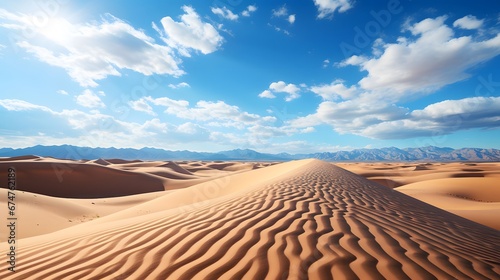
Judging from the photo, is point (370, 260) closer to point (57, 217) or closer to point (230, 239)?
point (230, 239)

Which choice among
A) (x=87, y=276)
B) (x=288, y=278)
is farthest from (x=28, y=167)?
(x=288, y=278)

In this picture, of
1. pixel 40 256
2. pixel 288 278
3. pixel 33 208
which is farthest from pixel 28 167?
pixel 288 278

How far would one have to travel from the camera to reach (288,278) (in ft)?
7.01

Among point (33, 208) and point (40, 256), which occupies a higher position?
point (40, 256)

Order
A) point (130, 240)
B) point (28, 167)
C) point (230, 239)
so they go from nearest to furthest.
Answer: point (230, 239), point (130, 240), point (28, 167)

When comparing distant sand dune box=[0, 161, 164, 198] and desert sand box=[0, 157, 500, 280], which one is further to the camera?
distant sand dune box=[0, 161, 164, 198]

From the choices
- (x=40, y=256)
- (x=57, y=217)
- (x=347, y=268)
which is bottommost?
(x=57, y=217)

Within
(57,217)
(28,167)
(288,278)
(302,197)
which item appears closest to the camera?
(288,278)

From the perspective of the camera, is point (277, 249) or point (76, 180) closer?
point (277, 249)

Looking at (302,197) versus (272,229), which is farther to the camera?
(302,197)

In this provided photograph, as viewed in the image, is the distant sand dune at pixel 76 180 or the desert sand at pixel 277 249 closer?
the desert sand at pixel 277 249

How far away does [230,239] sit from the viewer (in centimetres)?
A: 296

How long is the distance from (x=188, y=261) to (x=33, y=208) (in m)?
10.3

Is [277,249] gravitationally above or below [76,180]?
above
